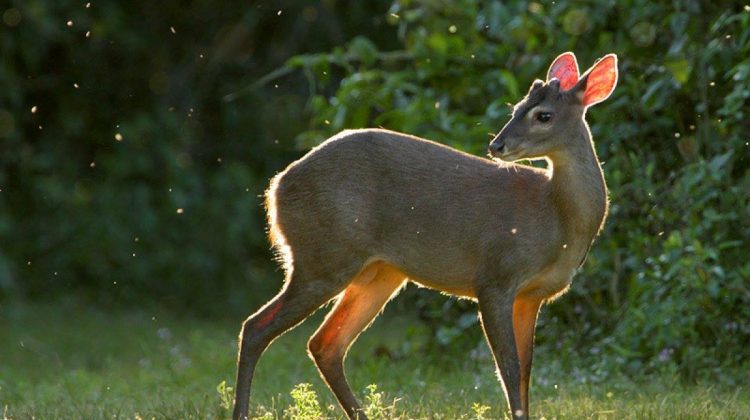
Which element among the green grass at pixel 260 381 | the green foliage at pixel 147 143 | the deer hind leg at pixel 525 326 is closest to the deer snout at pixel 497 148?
the deer hind leg at pixel 525 326

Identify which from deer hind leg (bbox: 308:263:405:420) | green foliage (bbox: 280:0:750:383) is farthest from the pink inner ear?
green foliage (bbox: 280:0:750:383)

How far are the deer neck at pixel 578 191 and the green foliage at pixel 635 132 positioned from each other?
124cm

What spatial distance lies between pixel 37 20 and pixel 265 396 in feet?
18.5

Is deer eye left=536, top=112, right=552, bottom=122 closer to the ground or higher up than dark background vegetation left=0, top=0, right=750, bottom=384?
higher up

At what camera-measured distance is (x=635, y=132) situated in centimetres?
823

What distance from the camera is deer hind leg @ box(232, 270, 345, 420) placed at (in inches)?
243

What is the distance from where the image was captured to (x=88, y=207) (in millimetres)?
12820

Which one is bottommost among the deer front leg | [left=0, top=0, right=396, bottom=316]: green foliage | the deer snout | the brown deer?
[left=0, top=0, right=396, bottom=316]: green foliage

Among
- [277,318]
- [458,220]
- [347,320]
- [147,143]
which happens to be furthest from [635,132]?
[147,143]

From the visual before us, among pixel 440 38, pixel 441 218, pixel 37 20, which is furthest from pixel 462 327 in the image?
pixel 37 20

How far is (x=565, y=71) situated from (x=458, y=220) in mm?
835

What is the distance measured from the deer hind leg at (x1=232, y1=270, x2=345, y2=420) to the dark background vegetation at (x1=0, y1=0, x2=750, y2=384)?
2.05m

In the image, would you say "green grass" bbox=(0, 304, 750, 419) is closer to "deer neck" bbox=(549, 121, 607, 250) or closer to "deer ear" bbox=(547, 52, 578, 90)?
"deer neck" bbox=(549, 121, 607, 250)

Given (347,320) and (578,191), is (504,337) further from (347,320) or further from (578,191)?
(347,320)
